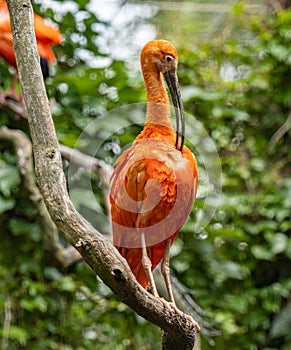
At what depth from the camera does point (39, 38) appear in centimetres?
296

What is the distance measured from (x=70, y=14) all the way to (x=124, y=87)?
700 mm

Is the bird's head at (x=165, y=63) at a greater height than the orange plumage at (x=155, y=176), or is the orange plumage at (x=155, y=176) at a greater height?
the bird's head at (x=165, y=63)

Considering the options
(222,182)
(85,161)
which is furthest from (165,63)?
(222,182)

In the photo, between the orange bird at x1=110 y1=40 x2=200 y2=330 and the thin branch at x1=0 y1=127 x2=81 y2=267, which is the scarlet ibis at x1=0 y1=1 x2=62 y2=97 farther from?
the orange bird at x1=110 y1=40 x2=200 y2=330

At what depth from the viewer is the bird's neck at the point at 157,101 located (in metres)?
1.16

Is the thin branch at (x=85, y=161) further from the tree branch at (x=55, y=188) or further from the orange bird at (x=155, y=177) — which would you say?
the tree branch at (x=55, y=188)

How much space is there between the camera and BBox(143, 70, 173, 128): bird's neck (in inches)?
45.8

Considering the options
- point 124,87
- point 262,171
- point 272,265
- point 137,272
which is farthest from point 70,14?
point 137,272

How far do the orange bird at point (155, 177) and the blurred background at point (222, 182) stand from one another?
75 cm

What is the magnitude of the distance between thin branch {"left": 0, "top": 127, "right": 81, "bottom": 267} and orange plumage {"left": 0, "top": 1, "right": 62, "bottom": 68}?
0.36 meters

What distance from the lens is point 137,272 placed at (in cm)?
149

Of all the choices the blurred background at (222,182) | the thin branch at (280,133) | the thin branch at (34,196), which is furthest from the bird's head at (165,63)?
the thin branch at (280,133)

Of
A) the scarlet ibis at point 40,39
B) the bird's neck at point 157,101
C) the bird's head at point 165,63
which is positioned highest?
the bird's head at point 165,63

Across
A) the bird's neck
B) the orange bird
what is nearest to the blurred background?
the orange bird
